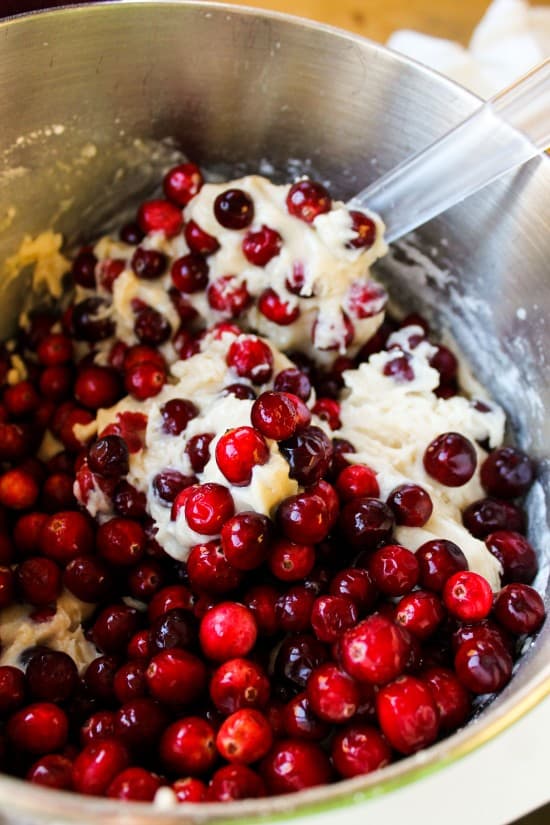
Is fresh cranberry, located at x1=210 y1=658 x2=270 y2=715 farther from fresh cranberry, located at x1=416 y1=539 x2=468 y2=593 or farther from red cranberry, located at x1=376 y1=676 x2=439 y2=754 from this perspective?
fresh cranberry, located at x1=416 y1=539 x2=468 y2=593

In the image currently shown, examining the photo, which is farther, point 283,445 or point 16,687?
point 283,445

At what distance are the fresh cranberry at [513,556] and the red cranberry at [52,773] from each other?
770 mm

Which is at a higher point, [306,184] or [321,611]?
[306,184]

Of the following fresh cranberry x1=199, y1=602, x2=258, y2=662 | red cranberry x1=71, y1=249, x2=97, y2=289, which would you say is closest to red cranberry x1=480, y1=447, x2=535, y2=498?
fresh cranberry x1=199, y1=602, x2=258, y2=662

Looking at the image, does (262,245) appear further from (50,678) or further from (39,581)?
(50,678)

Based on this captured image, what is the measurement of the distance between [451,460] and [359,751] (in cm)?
59

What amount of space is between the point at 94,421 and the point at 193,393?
0.71 ft

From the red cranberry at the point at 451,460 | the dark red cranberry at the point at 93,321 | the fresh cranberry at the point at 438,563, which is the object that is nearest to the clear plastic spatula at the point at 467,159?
the red cranberry at the point at 451,460

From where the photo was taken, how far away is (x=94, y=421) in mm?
1700

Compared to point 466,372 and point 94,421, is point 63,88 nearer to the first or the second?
point 94,421

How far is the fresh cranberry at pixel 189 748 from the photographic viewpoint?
1.16m

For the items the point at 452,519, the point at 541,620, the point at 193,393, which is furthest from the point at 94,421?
the point at 541,620

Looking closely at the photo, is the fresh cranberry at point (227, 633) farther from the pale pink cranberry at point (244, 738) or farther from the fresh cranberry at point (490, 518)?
the fresh cranberry at point (490, 518)

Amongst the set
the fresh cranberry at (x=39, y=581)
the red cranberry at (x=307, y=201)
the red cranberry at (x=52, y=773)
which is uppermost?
the red cranberry at (x=307, y=201)
